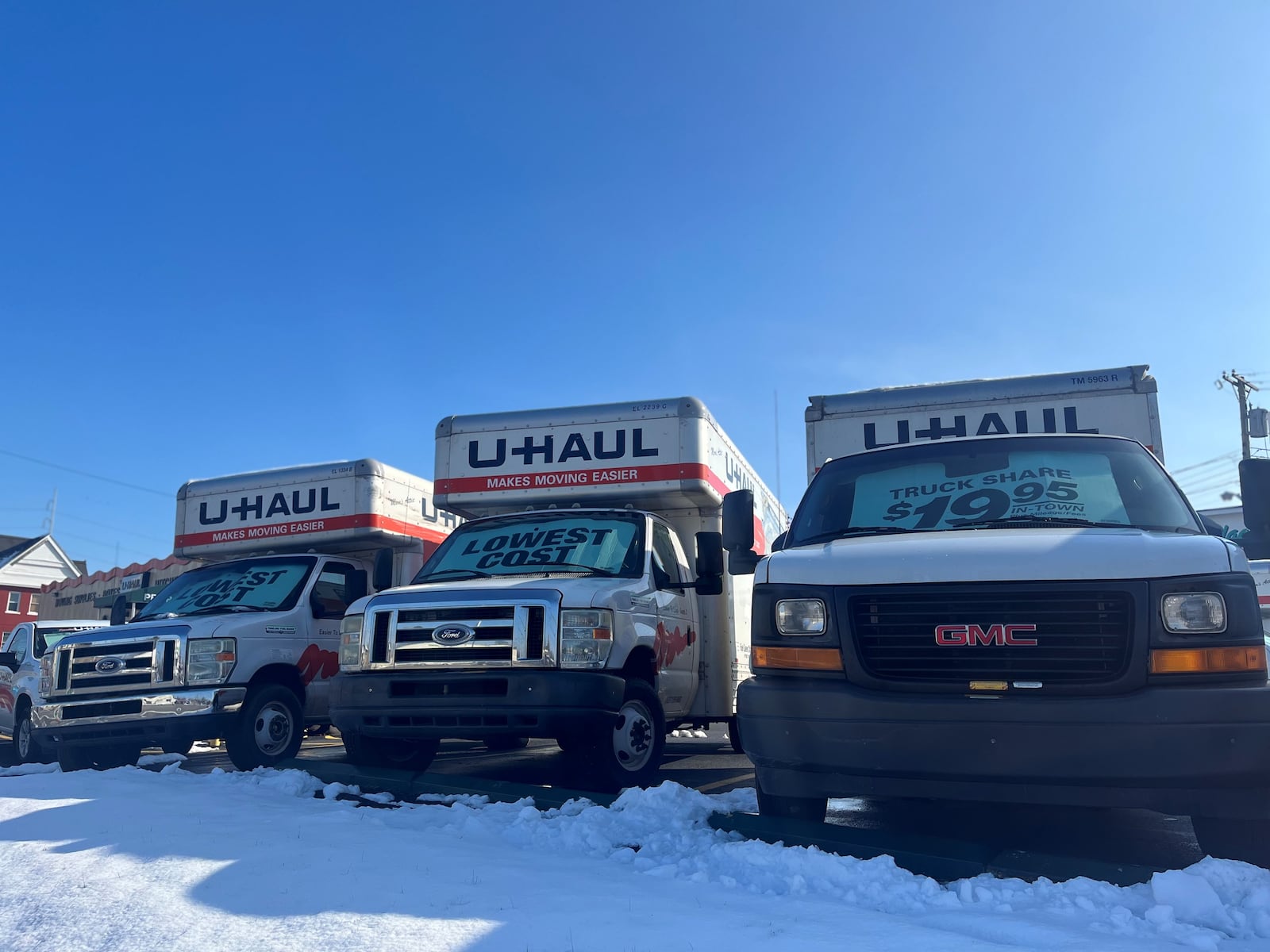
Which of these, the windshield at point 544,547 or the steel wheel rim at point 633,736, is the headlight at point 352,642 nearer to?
the windshield at point 544,547

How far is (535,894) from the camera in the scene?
11.1ft

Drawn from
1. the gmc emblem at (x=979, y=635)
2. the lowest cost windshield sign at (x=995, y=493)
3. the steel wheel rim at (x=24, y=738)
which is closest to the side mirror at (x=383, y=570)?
the lowest cost windshield sign at (x=995, y=493)

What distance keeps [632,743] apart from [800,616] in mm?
2697

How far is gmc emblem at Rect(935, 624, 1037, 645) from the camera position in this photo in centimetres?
377

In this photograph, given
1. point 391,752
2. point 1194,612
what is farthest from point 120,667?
point 1194,612

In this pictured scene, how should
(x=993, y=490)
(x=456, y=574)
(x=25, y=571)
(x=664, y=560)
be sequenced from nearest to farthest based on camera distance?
1. (x=993, y=490)
2. (x=456, y=574)
3. (x=664, y=560)
4. (x=25, y=571)

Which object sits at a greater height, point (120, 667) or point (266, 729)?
point (120, 667)

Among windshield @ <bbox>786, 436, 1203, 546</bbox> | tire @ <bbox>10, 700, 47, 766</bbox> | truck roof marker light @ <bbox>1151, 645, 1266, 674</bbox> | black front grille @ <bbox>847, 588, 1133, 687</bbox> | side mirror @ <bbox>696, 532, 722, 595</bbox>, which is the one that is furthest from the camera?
tire @ <bbox>10, 700, 47, 766</bbox>

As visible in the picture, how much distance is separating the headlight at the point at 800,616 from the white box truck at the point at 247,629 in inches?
171

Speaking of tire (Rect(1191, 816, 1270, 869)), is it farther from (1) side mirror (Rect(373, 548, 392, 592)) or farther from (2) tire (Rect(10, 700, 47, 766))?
(2) tire (Rect(10, 700, 47, 766))

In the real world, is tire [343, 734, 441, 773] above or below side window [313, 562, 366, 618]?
below

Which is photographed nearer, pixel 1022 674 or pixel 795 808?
pixel 1022 674

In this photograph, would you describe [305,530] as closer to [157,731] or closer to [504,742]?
[157,731]

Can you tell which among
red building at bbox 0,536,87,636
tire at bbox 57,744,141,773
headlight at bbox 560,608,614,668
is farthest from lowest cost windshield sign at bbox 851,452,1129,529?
red building at bbox 0,536,87,636
